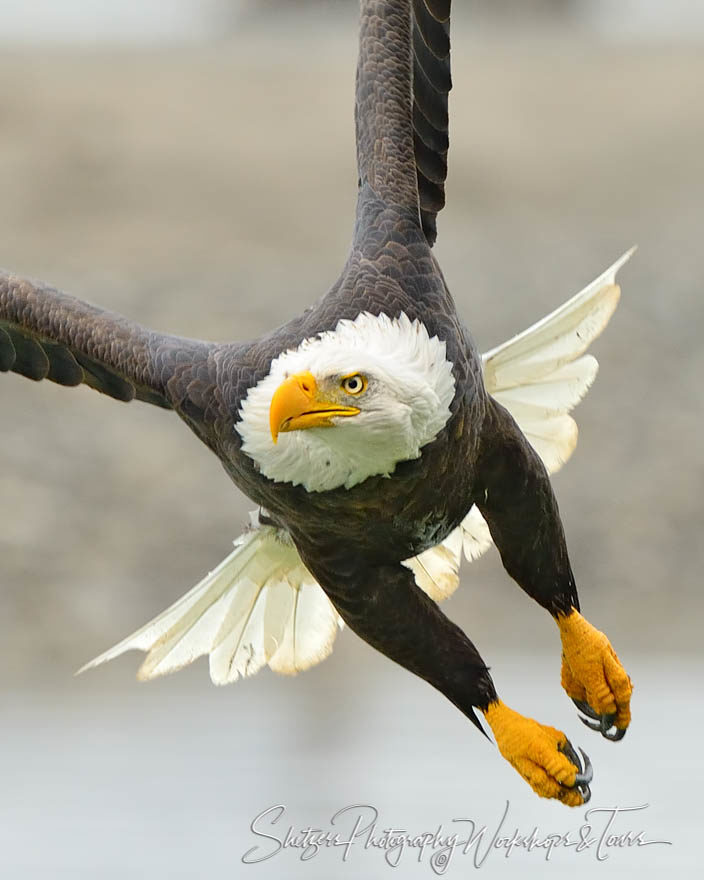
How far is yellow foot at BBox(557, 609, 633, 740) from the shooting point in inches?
163

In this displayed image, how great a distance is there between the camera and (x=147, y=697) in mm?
8586

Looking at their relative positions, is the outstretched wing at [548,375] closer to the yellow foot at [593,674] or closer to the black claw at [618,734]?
the yellow foot at [593,674]

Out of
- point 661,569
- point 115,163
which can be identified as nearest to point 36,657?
point 661,569

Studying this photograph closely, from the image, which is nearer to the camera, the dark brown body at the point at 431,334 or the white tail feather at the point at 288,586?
the dark brown body at the point at 431,334

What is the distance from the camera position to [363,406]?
3311 millimetres

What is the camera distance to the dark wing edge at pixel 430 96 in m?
Result: 3.91

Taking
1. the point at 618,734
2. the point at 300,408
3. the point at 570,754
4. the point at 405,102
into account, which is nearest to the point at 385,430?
the point at 300,408

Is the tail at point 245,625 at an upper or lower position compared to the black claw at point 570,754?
lower

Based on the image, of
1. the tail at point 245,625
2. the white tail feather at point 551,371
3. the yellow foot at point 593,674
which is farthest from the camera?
the tail at point 245,625

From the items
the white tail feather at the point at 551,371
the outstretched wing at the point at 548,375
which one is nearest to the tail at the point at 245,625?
the outstretched wing at the point at 548,375

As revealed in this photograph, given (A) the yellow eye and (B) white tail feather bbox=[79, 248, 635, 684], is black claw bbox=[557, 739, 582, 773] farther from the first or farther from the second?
(A) the yellow eye

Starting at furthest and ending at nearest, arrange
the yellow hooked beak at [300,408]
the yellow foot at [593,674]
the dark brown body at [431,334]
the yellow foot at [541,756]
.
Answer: the yellow foot at [593,674]
the yellow foot at [541,756]
the dark brown body at [431,334]
the yellow hooked beak at [300,408]

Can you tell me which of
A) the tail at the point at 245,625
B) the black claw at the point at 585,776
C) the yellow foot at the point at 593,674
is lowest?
the tail at the point at 245,625

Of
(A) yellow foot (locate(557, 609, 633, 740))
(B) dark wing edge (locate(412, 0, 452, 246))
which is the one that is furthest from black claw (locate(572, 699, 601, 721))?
(B) dark wing edge (locate(412, 0, 452, 246))
